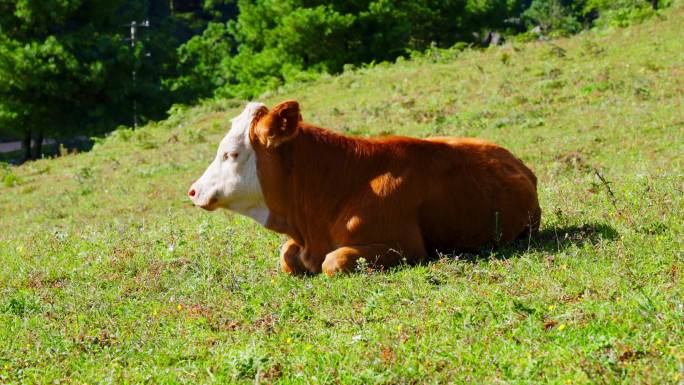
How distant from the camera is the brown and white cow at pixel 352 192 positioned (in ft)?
25.8

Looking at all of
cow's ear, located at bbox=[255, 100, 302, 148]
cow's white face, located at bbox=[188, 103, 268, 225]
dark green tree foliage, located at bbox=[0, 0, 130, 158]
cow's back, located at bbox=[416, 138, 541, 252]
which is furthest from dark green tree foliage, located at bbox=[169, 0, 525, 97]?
cow's ear, located at bbox=[255, 100, 302, 148]

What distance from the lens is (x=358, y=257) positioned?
25.4 ft

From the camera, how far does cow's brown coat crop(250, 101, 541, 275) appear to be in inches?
310

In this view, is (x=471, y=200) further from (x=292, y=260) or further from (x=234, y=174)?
(x=234, y=174)

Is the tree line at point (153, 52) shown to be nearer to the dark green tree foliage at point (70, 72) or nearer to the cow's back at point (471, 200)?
the dark green tree foliage at point (70, 72)

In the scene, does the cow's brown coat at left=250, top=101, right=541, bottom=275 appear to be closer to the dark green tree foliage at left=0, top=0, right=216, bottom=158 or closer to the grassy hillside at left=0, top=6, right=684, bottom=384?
the grassy hillside at left=0, top=6, right=684, bottom=384

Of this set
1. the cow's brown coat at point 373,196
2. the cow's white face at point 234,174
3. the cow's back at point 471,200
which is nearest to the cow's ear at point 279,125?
the cow's brown coat at point 373,196

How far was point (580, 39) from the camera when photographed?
29.2 m

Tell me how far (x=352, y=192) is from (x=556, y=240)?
6.51ft

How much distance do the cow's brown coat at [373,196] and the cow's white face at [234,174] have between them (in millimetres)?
80

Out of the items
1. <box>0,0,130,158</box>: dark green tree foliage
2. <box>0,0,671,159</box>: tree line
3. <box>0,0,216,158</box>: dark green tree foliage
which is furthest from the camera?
<box>0,0,671,159</box>: tree line

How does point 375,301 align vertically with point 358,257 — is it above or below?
above

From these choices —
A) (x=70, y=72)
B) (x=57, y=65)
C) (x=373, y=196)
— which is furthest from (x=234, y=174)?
(x=70, y=72)

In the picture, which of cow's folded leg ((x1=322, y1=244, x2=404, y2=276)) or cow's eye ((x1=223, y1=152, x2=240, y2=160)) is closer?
cow's folded leg ((x1=322, y1=244, x2=404, y2=276))
